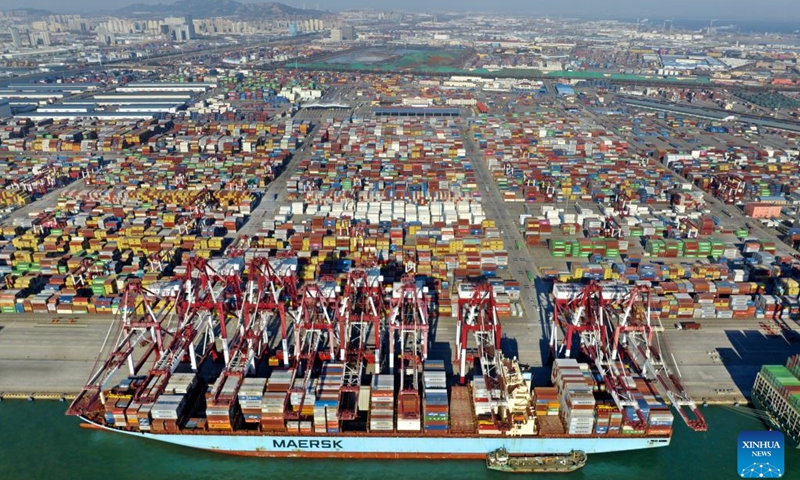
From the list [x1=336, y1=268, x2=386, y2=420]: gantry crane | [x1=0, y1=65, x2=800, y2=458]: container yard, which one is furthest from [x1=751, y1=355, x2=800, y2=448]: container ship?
[x1=336, y1=268, x2=386, y2=420]: gantry crane

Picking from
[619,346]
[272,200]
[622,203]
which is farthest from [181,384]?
[622,203]

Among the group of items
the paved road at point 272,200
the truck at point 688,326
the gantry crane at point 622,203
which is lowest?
the truck at point 688,326

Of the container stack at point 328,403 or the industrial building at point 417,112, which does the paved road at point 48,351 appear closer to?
the container stack at point 328,403

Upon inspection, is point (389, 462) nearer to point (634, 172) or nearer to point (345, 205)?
point (345, 205)

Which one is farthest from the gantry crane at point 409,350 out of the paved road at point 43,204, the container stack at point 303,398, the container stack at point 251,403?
the paved road at point 43,204

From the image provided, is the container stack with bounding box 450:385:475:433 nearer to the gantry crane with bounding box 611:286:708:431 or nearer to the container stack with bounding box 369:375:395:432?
the container stack with bounding box 369:375:395:432

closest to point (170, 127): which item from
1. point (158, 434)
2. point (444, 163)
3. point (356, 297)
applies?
point (444, 163)
